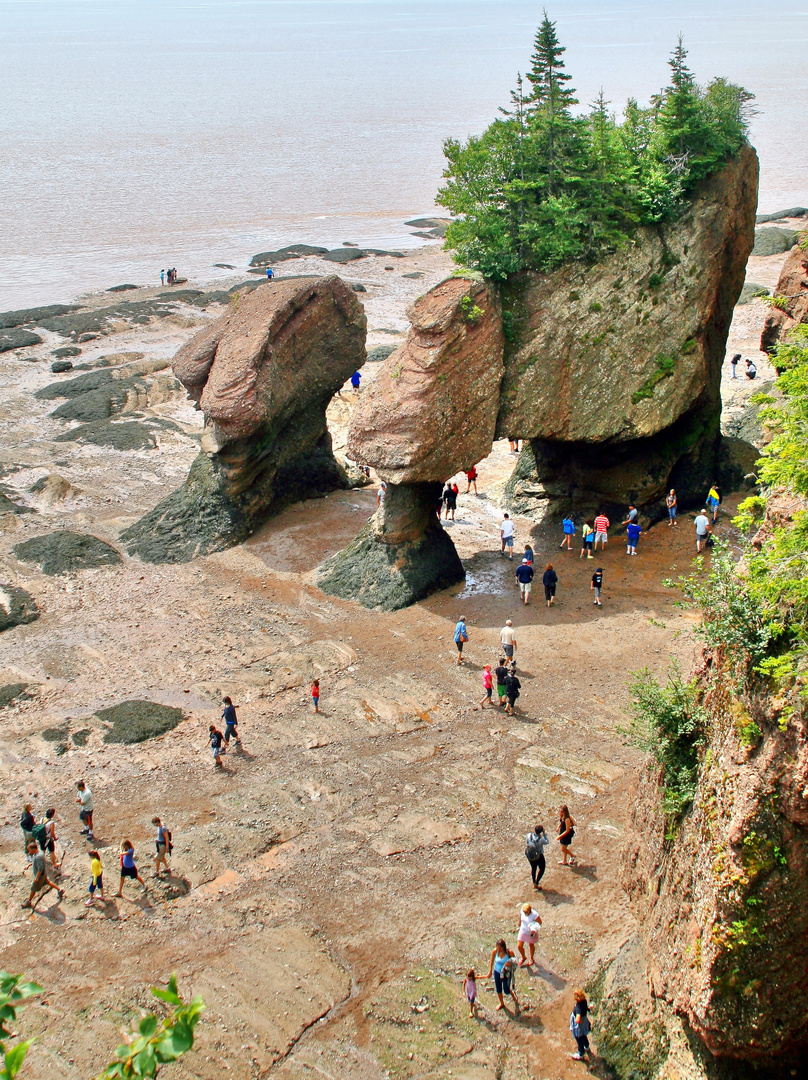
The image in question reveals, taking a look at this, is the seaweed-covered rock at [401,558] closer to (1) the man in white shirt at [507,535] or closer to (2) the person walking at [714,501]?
(1) the man in white shirt at [507,535]

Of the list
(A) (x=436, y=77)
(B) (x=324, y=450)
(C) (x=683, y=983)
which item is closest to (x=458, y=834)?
(C) (x=683, y=983)

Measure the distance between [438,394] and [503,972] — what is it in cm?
1439

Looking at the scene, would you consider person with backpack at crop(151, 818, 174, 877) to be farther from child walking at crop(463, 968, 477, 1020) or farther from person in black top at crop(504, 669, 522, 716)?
person in black top at crop(504, 669, 522, 716)

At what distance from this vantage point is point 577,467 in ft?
92.6

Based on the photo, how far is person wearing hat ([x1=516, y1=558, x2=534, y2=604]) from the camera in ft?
79.9

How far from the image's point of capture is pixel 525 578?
2439 centimetres

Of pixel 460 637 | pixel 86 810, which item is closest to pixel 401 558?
pixel 460 637

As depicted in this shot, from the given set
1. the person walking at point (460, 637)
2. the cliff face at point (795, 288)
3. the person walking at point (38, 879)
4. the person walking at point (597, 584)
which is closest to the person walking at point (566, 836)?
the person walking at point (460, 637)

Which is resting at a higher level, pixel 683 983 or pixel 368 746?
pixel 683 983

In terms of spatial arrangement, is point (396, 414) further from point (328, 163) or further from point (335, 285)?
point (328, 163)

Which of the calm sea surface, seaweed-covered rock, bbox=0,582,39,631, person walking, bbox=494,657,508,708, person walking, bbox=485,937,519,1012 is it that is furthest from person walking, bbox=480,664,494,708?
the calm sea surface

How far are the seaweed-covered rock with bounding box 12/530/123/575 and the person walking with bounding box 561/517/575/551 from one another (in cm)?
1280

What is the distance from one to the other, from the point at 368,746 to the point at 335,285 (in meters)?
16.1

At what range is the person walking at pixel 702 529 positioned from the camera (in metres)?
25.5
